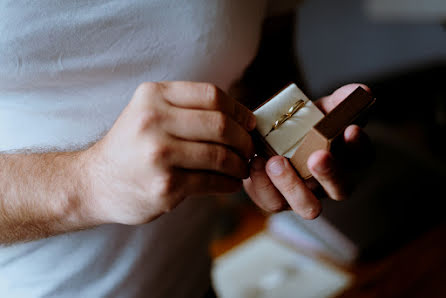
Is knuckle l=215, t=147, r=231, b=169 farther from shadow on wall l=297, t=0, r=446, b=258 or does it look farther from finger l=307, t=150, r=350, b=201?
shadow on wall l=297, t=0, r=446, b=258

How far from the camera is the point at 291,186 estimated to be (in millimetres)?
446

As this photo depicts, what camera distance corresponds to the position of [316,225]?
1.11 meters

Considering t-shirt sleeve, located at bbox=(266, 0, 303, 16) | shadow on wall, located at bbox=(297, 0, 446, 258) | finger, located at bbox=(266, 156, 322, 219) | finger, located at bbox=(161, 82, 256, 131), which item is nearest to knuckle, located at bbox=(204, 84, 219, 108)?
finger, located at bbox=(161, 82, 256, 131)

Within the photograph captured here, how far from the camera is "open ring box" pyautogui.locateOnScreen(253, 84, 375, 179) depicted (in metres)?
0.42

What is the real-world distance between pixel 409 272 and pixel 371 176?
290mm

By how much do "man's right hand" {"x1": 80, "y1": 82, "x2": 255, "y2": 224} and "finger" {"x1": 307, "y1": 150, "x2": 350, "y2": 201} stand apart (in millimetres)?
72

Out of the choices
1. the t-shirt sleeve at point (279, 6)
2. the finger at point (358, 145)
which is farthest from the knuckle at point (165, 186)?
the t-shirt sleeve at point (279, 6)

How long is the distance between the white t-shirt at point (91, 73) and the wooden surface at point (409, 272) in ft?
2.37

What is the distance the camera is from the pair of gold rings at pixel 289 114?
0.45 meters

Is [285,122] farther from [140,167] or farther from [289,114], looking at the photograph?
[140,167]

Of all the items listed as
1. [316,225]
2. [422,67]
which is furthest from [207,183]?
[422,67]

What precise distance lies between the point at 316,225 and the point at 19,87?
2.93 ft

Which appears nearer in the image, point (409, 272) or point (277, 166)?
point (277, 166)

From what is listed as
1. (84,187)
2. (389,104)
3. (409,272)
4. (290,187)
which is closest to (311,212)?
(290,187)
